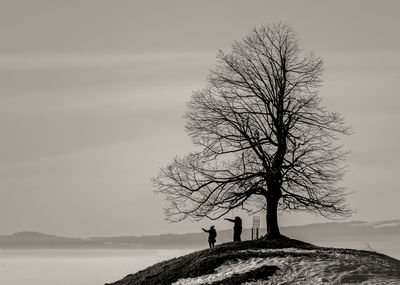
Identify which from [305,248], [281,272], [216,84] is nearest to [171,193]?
[216,84]

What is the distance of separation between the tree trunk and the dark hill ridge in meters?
3.67

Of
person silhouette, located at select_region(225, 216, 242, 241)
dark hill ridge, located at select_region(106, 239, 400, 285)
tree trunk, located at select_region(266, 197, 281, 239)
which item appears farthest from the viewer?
person silhouette, located at select_region(225, 216, 242, 241)

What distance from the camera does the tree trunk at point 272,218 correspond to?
4938cm

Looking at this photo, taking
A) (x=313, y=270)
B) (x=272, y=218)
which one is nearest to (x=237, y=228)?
(x=272, y=218)

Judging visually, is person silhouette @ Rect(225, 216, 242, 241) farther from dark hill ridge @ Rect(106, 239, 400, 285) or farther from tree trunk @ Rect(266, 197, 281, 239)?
dark hill ridge @ Rect(106, 239, 400, 285)

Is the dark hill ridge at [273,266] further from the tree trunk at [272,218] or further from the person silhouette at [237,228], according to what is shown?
the person silhouette at [237,228]

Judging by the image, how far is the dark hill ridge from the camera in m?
34.9

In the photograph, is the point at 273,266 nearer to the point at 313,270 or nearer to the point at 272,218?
the point at 313,270

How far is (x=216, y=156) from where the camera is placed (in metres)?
51.9

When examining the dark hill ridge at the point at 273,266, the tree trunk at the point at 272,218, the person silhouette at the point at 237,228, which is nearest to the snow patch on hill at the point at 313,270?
the dark hill ridge at the point at 273,266

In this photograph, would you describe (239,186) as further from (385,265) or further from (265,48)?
(385,265)

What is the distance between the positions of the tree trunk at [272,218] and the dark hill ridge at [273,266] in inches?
145

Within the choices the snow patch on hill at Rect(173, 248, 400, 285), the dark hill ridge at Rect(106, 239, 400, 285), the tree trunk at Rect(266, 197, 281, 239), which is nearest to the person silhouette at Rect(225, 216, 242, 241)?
the tree trunk at Rect(266, 197, 281, 239)

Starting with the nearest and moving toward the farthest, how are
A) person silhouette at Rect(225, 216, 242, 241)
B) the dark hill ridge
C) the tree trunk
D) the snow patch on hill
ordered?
the snow patch on hill
the dark hill ridge
the tree trunk
person silhouette at Rect(225, 216, 242, 241)
